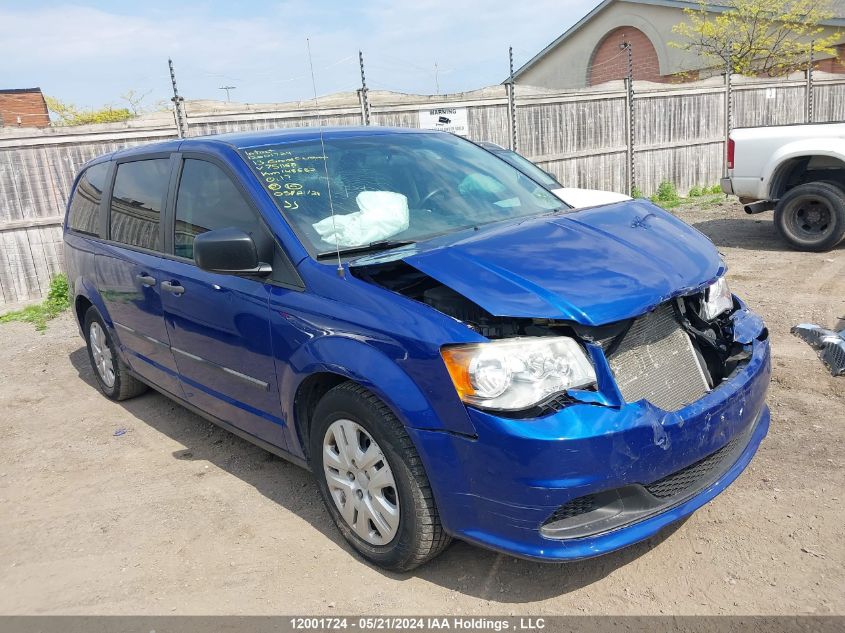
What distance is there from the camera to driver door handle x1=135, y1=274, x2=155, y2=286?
4096mm

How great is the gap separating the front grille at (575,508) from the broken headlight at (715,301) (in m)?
1.14

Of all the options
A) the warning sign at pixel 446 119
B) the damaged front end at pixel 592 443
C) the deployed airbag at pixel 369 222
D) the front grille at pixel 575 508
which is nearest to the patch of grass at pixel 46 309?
the warning sign at pixel 446 119

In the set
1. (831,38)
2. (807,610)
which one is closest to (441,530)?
(807,610)

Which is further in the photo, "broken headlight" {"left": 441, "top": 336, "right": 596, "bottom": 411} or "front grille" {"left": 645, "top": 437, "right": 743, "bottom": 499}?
"front grille" {"left": 645, "top": 437, "right": 743, "bottom": 499}

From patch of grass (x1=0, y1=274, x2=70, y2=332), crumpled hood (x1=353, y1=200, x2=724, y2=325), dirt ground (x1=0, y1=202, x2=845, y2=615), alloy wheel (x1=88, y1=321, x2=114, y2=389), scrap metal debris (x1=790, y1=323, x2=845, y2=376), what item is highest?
crumpled hood (x1=353, y1=200, x2=724, y2=325)

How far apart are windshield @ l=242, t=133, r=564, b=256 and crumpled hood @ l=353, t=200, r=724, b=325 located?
0.90 ft

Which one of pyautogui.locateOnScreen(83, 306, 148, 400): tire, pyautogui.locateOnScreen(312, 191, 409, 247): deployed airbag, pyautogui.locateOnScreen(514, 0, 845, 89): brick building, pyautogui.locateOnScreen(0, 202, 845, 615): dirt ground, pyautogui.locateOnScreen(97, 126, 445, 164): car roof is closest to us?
pyautogui.locateOnScreen(0, 202, 845, 615): dirt ground

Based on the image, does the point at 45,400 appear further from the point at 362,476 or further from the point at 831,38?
the point at 831,38

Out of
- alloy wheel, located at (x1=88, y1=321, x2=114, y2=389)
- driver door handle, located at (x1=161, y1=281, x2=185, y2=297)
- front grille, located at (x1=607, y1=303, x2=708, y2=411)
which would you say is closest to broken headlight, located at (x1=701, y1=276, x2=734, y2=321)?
front grille, located at (x1=607, y1=303, x2=708, y2=411)

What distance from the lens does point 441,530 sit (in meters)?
2.74

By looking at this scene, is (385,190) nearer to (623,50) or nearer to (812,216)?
(812,216)

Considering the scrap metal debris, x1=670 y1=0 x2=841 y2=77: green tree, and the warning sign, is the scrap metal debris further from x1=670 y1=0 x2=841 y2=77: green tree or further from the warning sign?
x1=670 y1=0 x2=841 y2=77: green tree

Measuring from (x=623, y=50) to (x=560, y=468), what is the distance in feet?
89.8

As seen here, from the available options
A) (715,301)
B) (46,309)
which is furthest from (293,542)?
(46,309)
